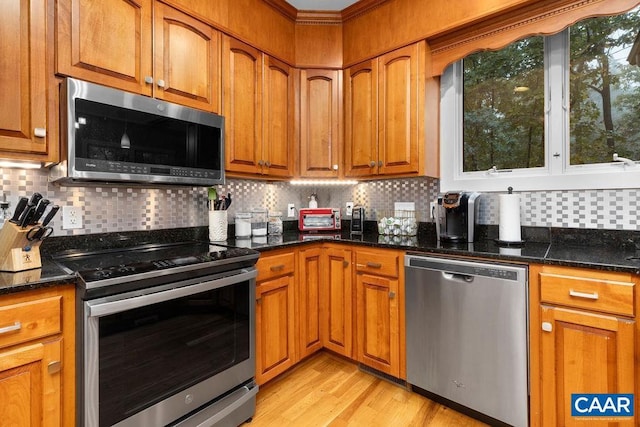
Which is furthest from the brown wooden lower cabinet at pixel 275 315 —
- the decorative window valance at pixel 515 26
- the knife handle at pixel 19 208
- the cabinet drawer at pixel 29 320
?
the decorative window valance at pixel 515 26

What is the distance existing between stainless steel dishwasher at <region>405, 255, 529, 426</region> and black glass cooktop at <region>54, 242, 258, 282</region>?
100 centimetres

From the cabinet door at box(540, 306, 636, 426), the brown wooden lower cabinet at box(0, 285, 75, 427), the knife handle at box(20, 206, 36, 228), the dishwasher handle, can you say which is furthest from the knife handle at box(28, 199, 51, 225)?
the cabinet door at box(540, 306, 636, 426)

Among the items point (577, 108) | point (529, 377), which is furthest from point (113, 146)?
point (577, 108)

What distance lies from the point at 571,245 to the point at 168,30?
2.57 m

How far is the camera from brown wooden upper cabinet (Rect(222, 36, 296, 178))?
208cm

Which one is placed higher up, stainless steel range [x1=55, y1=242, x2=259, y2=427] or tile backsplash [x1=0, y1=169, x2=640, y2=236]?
tile backsplash [x1=0, y1=169, x2=640, y2=236]

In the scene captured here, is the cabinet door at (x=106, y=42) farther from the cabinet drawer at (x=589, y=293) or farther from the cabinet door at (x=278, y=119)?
the cabinet drawer at (x=589, y=293)

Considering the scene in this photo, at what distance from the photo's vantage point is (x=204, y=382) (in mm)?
1553

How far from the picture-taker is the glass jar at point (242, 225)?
2326mm

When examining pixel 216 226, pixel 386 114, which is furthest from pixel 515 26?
pixel 216 226

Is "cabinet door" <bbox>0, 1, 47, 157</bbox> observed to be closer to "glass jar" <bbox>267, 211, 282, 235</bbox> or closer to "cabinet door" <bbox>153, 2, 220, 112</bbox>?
"cabinet door" <bbox>153, 2, 220, 112</bbox>

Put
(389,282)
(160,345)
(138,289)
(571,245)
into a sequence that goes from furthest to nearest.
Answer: (389,282) → (571,245) → (160,345) → (138,289)

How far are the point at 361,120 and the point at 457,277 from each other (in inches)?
54.0

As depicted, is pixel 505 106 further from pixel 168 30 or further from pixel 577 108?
pixel 168 30
